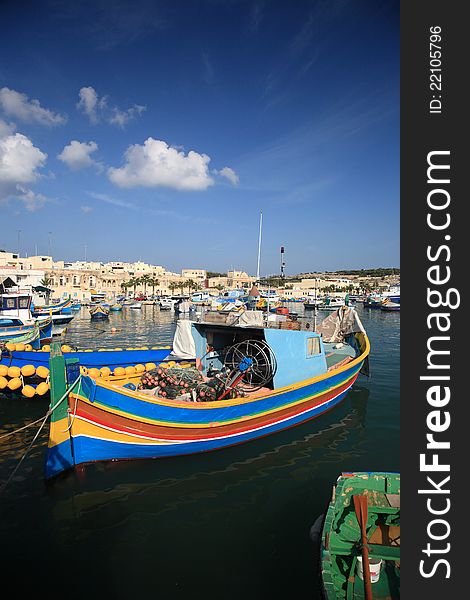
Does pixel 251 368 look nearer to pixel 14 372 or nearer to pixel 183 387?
pixel 183 387

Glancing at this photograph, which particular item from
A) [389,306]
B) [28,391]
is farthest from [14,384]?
[389,306]

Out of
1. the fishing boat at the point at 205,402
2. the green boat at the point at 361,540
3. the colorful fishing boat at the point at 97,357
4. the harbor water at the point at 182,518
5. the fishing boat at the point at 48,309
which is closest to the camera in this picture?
the green boat at the point at 361,540

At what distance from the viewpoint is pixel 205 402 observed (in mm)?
8875

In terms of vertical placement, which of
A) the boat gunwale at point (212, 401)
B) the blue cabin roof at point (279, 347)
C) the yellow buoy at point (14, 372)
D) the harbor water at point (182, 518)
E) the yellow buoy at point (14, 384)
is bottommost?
the harbor water at point (182, 518)

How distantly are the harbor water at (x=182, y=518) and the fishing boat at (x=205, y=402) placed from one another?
19.9 inches

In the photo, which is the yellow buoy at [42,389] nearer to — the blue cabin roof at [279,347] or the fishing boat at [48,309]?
the blue cabin roof at [279,347]

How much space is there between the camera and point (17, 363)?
14.5m

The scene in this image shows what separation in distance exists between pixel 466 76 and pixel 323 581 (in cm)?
638

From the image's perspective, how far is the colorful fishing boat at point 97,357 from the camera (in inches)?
571

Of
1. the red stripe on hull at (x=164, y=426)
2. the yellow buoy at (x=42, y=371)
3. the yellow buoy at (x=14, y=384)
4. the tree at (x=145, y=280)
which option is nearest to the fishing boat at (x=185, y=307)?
the yellow buoy at (x=42, y=371)

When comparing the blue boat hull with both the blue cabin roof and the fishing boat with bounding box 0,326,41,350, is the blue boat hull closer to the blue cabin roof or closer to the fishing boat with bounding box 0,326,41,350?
the blue cabin roof

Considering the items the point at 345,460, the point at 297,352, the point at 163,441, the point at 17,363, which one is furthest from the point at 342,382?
the point at 17,363

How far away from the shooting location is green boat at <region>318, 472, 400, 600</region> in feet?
15.4

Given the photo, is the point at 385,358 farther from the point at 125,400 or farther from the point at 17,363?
the point at 17,363
